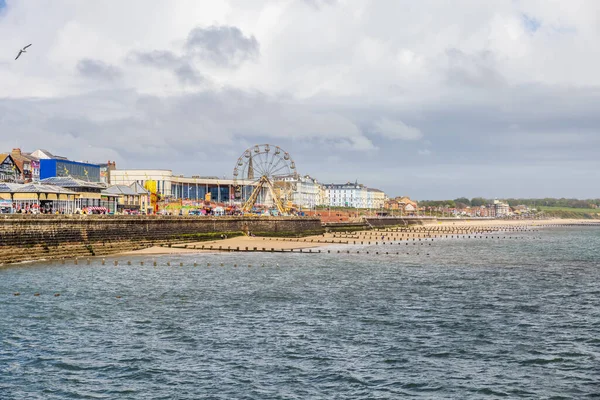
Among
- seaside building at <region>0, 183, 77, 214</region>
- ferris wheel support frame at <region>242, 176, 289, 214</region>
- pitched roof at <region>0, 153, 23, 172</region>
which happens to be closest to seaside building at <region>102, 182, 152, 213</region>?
pitched roof at <region>0, 153, 23, 172</region>

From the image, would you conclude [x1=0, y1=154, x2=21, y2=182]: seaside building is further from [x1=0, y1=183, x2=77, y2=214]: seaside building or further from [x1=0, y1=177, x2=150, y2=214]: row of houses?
[x1=0, y1=183, x2=77, y2=214]: seaside building

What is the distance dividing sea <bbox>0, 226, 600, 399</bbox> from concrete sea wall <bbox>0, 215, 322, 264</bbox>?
5.10 m

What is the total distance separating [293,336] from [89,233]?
153 feet

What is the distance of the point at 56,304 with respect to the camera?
133 feet

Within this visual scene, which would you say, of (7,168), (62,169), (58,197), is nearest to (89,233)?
(58,197)

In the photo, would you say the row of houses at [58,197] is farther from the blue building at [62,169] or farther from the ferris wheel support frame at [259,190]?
the ferris wheel support frame at [259,190]

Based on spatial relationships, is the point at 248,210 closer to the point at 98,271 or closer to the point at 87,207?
the point at 87,207

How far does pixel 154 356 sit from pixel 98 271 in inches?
1238

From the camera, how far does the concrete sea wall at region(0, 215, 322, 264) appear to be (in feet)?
202

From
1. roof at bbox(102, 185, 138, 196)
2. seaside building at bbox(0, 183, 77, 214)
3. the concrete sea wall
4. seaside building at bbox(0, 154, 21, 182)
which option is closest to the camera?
the concrete sea wall

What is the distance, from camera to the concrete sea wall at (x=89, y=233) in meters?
61.5

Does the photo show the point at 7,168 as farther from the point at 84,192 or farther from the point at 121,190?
the point at 84,192

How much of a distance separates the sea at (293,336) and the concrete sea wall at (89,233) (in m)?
5.10

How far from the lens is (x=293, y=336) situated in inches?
1280
